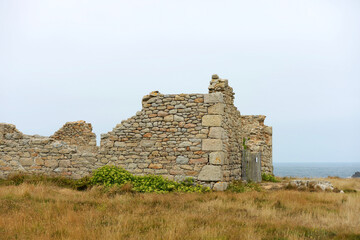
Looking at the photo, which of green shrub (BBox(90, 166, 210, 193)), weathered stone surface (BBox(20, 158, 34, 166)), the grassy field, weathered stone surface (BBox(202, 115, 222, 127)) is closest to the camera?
the grassy field

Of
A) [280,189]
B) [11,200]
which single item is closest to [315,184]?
[280,189]

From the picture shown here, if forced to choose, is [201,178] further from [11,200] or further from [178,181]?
[11,200]

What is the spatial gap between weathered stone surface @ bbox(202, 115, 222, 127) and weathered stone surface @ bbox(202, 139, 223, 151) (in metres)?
0.55

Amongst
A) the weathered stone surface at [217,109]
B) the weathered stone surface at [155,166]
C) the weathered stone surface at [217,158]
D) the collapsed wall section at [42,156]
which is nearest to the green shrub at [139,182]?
the weathered stone surface at [155,166]

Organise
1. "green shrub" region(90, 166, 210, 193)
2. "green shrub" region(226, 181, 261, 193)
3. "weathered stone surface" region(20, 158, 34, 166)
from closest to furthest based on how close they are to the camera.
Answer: "green shrub" region(90, 166, 210, 193) → "green shrub" region(226, 181, 261, 193) → "weathered stone surface" region(20, 158, 34, 166)

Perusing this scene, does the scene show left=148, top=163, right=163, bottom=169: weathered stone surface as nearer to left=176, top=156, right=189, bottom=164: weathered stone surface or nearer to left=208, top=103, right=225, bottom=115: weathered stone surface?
left=176, top=156, right=189, bottom=164: weathered stone surface

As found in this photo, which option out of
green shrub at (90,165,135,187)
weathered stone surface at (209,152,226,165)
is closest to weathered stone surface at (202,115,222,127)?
weathered stone surface at (209,152,226,165)

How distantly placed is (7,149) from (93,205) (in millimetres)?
7315

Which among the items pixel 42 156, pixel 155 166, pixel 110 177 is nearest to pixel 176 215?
pixel 155 166

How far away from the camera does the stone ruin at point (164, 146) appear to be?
464 inches

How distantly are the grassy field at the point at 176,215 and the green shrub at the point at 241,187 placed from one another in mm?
876

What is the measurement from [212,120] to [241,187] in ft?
8.57

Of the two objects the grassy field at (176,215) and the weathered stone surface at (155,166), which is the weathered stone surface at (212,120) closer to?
the weathered stone surface at (155,166)

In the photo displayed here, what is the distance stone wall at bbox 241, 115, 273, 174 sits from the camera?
17.8m
